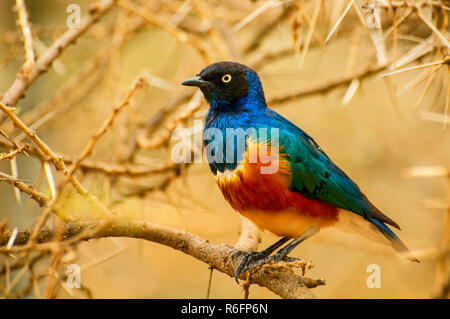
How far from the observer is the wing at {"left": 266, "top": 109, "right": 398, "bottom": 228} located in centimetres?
348

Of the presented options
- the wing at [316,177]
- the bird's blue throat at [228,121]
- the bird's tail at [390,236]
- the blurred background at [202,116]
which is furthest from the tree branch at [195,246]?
the bird's tail at [390,236]

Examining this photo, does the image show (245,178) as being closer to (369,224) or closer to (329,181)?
(329,181)

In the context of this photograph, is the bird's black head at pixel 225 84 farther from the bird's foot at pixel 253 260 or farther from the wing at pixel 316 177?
the bird's foot at pixel 253 260

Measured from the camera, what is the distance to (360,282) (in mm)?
7039

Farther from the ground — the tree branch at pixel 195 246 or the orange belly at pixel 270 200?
the orange belly at pixel 270 200

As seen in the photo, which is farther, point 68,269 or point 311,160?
point 311,160

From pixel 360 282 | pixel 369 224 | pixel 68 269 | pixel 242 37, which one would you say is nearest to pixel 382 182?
pixel 360 282

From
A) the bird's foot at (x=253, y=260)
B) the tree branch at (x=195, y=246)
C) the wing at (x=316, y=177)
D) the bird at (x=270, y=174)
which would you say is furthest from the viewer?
the wing at (x=316, y=177)

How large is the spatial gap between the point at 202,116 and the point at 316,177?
1.79m

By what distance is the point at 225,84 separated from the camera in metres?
3.82

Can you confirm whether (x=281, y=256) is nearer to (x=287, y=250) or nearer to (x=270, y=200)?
(x=287, y=250)

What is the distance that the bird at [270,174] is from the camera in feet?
10.9

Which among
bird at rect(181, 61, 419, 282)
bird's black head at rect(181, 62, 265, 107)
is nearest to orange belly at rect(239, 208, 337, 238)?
bird at rect(181, 61, 419, 282)

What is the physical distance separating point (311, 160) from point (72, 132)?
4.72 metres
